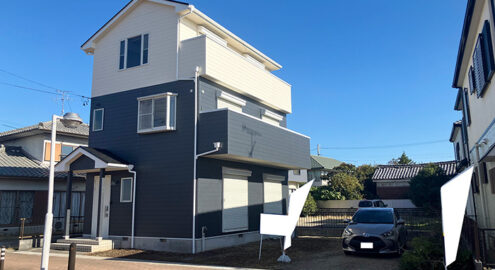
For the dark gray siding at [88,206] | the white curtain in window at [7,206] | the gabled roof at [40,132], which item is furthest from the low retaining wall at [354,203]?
the white curtain in window at [7,206]

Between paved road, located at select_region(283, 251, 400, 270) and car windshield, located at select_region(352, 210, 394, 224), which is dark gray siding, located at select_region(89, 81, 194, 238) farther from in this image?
car windshield, located at select_region(352, 210, 394, 224)

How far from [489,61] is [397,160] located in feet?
175

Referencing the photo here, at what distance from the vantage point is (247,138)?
581 inches

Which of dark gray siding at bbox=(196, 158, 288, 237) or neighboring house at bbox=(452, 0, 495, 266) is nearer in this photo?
neighboring house at bbox=(452, 0, 495, 266)

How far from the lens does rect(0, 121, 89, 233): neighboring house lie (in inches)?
771

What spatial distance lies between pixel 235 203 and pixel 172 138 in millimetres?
3819

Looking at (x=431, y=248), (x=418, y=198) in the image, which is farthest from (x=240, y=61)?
(x=418, y=198)

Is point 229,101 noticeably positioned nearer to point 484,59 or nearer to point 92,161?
point 92,161

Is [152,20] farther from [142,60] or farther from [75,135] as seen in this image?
[75,135]

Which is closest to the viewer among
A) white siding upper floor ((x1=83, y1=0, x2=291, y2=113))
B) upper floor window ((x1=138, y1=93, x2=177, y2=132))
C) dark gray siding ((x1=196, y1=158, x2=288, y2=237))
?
dark gray siding ((x1=196, y1=158, x2=288, y2=237))

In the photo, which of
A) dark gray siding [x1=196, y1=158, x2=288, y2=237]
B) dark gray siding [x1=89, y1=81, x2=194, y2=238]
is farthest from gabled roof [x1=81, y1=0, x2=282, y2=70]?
dark gray siding [x1=196, y1=158, x2=288, y2=237]

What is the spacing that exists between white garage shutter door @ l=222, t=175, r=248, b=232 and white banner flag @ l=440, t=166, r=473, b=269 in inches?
408

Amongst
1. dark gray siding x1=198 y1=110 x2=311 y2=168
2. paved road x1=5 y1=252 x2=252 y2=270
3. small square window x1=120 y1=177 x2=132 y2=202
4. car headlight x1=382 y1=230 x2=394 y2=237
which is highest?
dark gray siding x1=198 y1=110 x2=311 y2=168

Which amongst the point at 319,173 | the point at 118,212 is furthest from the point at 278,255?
the point at 319,173
